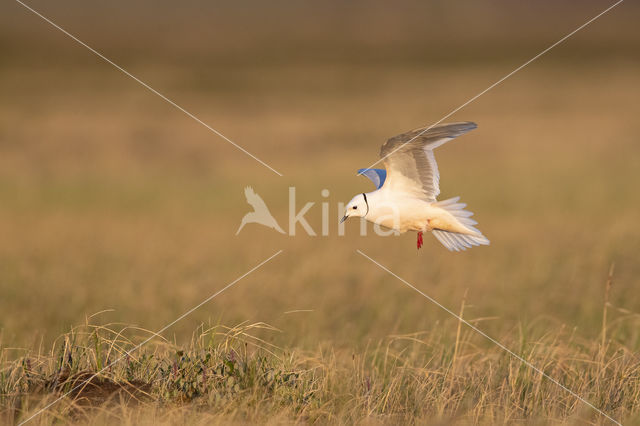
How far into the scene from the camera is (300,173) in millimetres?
22766

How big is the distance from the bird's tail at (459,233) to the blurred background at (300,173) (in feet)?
5.81

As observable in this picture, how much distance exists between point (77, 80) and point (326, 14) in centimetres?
2813

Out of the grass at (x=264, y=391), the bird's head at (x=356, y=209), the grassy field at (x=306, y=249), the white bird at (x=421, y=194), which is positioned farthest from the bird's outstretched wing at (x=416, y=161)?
the grassy field at (x=306, y=249)

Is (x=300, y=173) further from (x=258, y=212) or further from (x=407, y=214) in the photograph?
(x=407, y=214)

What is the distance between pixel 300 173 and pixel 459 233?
A: 1881 centimetres

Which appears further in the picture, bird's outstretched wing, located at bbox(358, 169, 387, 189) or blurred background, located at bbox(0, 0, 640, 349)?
blurred background, located at bbox(0, 0, 640, 349)

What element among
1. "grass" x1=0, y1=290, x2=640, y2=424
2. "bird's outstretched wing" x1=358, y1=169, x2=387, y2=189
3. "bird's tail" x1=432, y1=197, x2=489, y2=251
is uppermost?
"bird's outstretched wing" x1=358, y1=169, x2=387, y2=189

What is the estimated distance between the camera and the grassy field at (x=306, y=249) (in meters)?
4.88

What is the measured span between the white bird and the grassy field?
125 centimetres

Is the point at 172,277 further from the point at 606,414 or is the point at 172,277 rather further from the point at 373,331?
the point at 606,414

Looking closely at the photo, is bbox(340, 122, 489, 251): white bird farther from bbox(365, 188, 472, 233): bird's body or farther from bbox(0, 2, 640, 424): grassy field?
bbox(0, 2, 640, 424): grassy field

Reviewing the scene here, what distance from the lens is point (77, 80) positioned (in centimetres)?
4291

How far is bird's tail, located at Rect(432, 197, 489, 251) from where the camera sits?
13.0 ft

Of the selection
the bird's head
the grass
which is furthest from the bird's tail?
the grass
